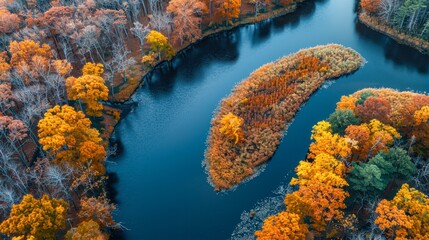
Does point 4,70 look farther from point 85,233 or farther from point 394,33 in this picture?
point 394,33

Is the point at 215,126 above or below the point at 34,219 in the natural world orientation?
below

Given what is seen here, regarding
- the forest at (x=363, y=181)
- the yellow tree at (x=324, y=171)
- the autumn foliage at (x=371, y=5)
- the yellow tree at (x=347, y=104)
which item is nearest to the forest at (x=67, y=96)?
the autumn foliage at (x=371, y=5)

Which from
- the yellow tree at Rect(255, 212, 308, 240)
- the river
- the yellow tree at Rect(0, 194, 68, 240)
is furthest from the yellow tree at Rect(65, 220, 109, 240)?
the yellow tree at Rect(255, 212, 308, 240)

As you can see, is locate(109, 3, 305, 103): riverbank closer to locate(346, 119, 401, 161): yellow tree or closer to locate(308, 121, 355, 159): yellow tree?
locate(308, 121, 355, 159): yellow tree

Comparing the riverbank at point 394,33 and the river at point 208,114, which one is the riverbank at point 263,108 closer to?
the river at point 208,114

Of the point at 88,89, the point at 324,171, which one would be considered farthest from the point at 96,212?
the point at 324,171

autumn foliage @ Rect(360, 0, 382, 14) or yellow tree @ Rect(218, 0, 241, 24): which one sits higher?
yellow tree @ Rect(218, 0, 241, 24)

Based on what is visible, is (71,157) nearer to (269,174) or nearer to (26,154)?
(26,154)
